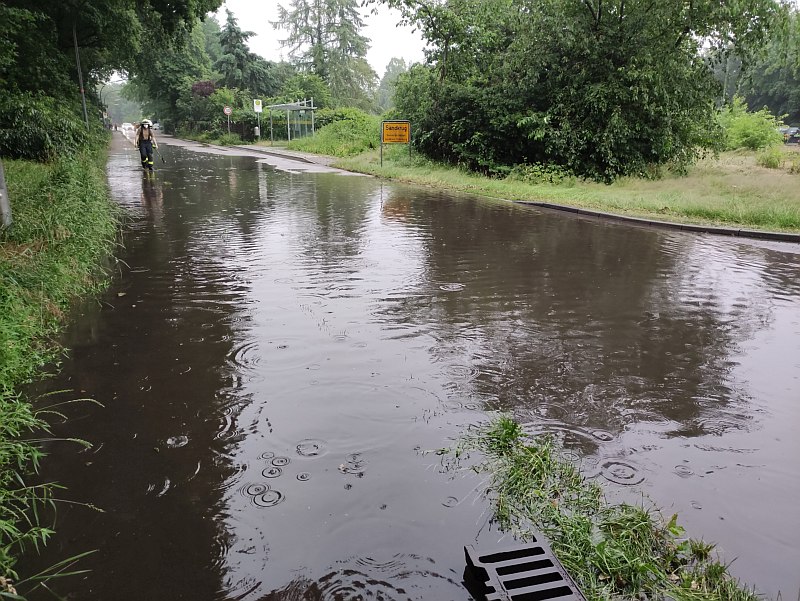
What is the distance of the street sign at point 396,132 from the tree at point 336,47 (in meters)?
40.8

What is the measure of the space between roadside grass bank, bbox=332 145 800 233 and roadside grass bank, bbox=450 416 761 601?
1130 centimetres

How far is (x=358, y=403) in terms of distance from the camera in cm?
469

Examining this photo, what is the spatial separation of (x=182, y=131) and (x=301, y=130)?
2422cm

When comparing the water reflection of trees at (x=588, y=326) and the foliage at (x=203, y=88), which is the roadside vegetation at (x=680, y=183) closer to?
the water reflection of trees at (x=588, y=326)

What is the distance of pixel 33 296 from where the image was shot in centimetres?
626

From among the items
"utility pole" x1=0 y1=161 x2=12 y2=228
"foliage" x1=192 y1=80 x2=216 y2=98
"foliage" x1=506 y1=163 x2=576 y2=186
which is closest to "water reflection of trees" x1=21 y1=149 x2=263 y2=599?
"utility pole" x1=0 y1=161 x2=12 y2=228

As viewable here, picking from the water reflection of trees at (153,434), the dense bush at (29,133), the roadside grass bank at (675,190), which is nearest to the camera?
the water reflection of trees at (153,434)

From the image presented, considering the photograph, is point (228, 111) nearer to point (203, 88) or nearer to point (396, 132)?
point (203, 88)

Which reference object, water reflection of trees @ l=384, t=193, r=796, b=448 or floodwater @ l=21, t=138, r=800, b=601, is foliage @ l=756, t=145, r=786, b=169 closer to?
water reflection of trees @ l=384, t=193, r=796, b=448

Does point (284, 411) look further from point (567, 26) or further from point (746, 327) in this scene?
point (567, 26)

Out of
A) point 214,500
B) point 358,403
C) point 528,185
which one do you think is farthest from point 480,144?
point 214,500

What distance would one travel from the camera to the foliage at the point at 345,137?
34250 millimetres

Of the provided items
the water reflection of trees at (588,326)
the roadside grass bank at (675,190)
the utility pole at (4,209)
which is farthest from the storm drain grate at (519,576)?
the roadside grass bank at (675,190)

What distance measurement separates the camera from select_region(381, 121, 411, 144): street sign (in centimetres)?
2503
